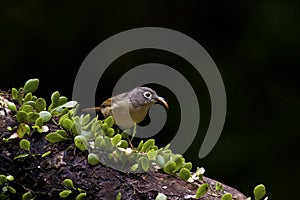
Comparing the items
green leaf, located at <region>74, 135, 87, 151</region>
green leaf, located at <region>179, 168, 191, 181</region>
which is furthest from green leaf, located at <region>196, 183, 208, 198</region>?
green leaf, located at <region>74, 135, 87, 151</region>

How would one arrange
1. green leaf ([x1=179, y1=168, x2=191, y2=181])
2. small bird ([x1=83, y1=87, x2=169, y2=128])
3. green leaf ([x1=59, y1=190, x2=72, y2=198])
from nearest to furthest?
green leaf ([x1=59, y1=190, x2=72, y2=198])
green leaf ([x1=179, y1=168, x2=191, y2=181])
small bird ([x1=83, y1=87, x2=169, y2=128])

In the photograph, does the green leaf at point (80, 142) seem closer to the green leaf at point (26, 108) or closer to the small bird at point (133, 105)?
the green leaf at point (26, 108)

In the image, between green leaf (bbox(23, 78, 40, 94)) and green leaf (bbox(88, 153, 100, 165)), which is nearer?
green leaf (bbox(88, 153, 100, 165))

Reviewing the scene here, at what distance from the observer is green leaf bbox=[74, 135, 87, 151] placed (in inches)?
65.9

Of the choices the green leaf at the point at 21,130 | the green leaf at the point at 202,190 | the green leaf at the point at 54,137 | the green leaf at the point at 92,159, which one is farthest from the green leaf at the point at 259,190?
the green leaf at the point at 21,130

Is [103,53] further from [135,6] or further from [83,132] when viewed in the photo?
[83,132]

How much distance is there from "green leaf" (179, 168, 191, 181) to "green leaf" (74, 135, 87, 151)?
285mm

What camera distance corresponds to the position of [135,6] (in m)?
3.71

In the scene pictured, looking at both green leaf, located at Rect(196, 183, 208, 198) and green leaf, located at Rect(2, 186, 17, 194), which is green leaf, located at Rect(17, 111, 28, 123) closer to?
green leaf, located at Rect(2, 186, 17, 194)

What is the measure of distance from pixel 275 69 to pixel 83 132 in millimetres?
2027

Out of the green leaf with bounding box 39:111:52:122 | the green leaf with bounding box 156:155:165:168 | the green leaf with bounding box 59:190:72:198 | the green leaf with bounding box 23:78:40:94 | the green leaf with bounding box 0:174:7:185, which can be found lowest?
the green leaf with bounding box 0:174:7:185

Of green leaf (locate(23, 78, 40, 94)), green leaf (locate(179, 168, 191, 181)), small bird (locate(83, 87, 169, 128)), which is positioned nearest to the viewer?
green leaf (locate(179, 168, 191, 181))

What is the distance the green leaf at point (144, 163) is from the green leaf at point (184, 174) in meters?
0.10

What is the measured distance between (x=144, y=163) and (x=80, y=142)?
0.19 meters
